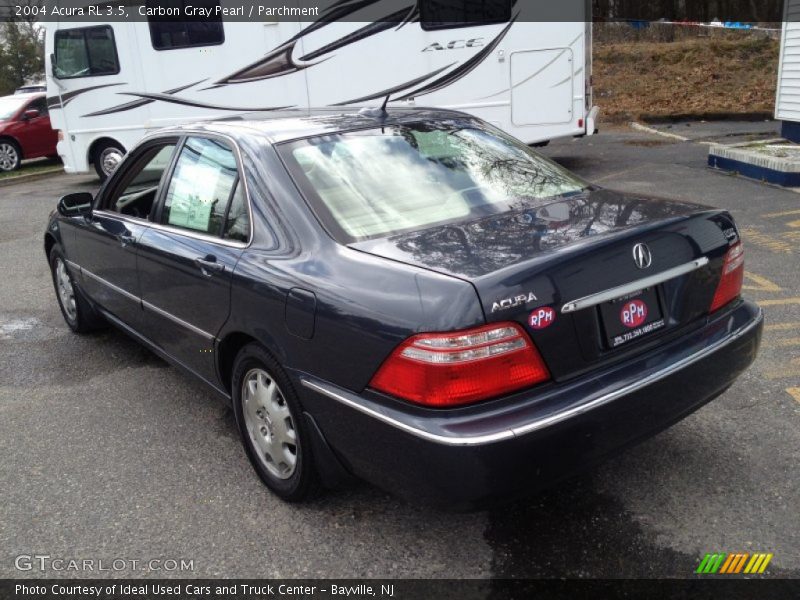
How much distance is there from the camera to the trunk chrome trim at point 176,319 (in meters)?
3.48

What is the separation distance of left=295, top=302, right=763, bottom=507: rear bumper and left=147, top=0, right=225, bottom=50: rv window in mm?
10146

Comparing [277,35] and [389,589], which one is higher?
[277,35]

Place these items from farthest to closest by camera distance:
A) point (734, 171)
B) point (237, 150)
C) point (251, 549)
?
point (734, 171) < point (237, 150) < point (251, 549)

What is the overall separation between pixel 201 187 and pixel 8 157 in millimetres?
15581

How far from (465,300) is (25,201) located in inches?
495

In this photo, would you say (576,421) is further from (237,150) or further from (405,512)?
(237,150)

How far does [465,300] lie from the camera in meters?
2.34

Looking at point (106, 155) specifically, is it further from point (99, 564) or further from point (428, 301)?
point (428, 301)

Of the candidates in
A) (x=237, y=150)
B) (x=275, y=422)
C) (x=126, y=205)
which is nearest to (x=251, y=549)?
(x=275, y=422)

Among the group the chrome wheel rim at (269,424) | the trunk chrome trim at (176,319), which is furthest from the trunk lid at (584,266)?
the trunk chrome trim at (176,319)

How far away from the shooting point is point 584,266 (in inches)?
99.0

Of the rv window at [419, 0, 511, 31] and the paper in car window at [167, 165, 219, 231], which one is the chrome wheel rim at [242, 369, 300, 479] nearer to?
the paper in car window at [167, 165, 219, 231]

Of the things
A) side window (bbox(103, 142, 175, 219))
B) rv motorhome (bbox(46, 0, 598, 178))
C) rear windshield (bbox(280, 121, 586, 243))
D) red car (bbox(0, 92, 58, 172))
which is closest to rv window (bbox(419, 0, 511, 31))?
rv motorhome (bbox(46, 0, 598, 178))

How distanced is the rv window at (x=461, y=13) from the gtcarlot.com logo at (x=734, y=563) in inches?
379
